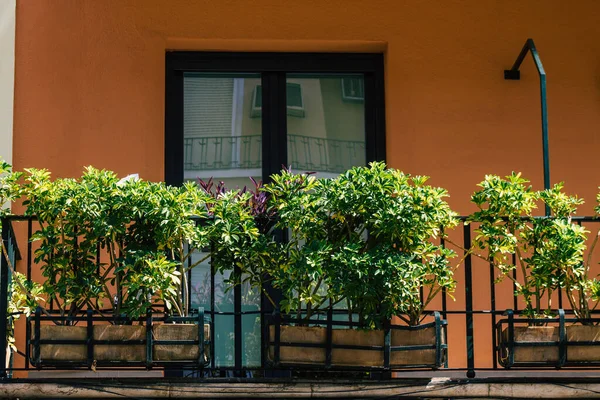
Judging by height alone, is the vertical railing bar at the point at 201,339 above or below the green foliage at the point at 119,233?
below

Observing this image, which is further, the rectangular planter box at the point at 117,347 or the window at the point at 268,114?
the window at the point at 268,114

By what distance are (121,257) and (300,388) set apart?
1314 millimetres

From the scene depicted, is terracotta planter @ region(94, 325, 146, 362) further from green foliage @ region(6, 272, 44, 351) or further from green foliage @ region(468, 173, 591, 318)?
green foliage @ region(468, 173, 591, 318)


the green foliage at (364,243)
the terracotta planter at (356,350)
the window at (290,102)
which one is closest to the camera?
the green foliage at (364,243)

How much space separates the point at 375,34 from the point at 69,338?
134 inches

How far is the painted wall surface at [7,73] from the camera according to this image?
8.90 m

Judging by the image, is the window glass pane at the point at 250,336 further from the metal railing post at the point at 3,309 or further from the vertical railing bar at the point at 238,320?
the metal railing post at the point at 3,309

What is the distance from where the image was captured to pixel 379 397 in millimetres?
7543

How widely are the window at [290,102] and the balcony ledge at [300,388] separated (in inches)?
97.9

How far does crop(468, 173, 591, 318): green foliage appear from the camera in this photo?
7410mm

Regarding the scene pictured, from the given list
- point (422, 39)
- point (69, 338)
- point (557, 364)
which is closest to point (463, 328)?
point (557, 364)

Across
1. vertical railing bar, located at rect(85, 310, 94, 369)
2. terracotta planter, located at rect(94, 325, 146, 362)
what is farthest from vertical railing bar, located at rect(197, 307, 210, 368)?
vertical railing bar, located at rect(85, 310, 94, 369)


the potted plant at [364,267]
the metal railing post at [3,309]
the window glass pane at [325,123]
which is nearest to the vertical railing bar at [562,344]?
the potted plant at [364,267]

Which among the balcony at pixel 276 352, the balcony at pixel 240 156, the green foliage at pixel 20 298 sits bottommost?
the balcony at pixel 276 352
